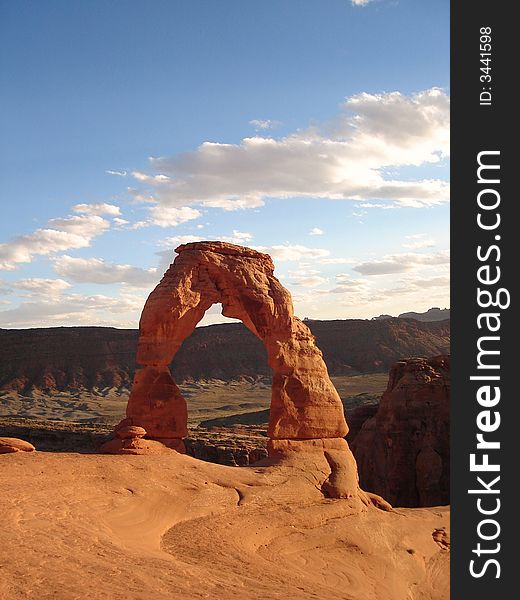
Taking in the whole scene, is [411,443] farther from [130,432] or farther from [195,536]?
[195,536]

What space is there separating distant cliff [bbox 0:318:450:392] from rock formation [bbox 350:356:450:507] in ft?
181

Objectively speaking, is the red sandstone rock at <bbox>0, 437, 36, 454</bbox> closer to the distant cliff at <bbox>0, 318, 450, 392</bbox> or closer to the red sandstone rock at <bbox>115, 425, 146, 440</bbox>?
the red sandstone rock at <bbox>115, 425, 146, 440</bbox>

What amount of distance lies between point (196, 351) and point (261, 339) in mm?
69231

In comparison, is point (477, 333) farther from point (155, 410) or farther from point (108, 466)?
point (155, 410)

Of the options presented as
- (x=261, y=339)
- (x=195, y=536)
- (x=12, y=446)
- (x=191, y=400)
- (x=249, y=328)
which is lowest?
(x=191, y=400)

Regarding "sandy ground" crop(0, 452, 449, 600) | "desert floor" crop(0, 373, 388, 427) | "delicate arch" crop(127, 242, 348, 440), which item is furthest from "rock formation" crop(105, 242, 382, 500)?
"desert floor" crop(0, 373, 388, 427)

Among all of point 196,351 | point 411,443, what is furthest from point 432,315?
point 411,443

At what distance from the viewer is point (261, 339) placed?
15.6 meters

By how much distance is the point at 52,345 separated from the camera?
7712cm

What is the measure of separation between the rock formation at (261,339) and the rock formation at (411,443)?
7255 mm

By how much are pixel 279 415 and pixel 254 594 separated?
25.6 feet

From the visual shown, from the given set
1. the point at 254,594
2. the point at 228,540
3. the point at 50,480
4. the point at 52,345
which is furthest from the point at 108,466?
the point at 52,345

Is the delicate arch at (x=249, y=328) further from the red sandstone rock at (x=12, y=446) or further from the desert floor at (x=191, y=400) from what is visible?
the desert floor at (x=191, y=400)

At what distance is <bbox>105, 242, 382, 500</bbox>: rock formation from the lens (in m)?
15.4
